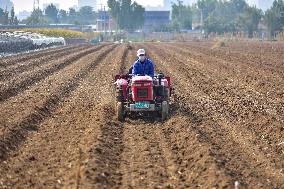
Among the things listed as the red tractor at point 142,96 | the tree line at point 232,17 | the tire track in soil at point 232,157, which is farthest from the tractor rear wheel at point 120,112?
the tree line at point 232,17

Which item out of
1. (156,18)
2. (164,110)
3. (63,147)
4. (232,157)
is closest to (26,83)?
(164,110)

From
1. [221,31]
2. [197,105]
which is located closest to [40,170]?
[197,105]

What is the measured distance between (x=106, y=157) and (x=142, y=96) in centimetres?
418

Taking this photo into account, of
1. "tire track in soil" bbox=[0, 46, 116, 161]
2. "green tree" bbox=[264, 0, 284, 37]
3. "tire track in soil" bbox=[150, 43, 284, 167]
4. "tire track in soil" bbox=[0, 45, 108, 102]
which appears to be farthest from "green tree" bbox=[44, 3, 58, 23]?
"tire track in soil" bbox=[150, 43, 284, 167]

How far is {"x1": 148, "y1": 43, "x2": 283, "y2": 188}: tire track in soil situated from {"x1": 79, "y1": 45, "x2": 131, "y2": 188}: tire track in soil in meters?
1.61

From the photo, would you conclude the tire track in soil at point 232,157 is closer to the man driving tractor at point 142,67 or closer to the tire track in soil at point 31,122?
the man driving tractor at point 142,67

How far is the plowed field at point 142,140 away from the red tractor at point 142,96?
30cm

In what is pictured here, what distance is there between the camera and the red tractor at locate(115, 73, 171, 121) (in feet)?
45.8

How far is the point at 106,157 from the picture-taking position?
10078 mm

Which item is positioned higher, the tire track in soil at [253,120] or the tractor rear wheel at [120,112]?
the tractor rear wheel at [120,112]

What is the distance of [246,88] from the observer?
66.5 ft

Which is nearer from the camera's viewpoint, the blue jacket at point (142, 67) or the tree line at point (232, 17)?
the blue jacket at point (142, 67)

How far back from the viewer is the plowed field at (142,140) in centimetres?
877

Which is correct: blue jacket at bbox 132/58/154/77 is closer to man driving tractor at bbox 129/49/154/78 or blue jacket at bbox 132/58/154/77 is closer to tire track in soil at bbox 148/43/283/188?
man driving tractor at bbox 129/49/154/78
